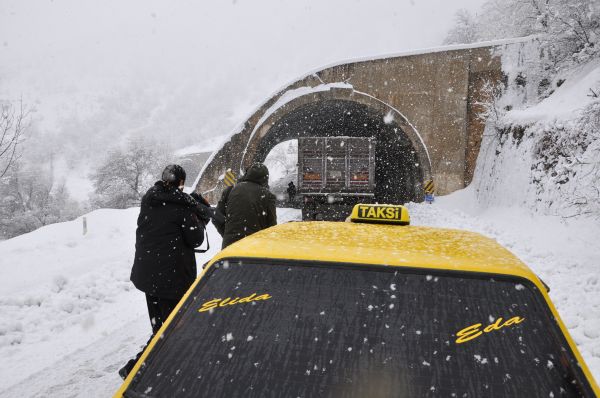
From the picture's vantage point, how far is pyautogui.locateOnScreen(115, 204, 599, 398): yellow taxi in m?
1.36

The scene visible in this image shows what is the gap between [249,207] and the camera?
4496mm

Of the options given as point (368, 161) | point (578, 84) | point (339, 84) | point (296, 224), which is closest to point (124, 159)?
point (339, 84)

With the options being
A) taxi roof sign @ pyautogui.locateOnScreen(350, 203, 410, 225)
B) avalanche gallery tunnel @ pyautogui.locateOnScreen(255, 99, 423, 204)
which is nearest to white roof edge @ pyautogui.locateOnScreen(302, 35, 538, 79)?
avalanche gallery tunnel @ pyautogui.locateOnScreen(255, 99, 423, 204)

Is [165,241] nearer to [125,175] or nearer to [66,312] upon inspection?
[66,312]

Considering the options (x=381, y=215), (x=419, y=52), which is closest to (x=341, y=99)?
(x=419, y=52)

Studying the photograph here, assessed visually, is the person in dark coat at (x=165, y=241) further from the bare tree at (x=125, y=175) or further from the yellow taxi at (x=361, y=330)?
the bare tree at (x=125, y=175)

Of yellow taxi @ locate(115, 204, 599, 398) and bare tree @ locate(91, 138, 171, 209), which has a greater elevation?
yellow taxi @ locate(115, 204, 599, 398)

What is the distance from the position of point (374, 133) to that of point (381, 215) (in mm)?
23931

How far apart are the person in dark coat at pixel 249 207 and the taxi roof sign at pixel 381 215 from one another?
1.85 meters

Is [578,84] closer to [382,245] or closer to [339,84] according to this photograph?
[339,84]

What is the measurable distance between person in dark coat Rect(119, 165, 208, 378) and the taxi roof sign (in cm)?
139

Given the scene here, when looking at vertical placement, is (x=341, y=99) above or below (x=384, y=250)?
above

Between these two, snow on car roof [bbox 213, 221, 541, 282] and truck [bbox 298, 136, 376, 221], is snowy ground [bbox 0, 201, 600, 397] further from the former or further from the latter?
truck [bbox 298, 136, 376, 221]

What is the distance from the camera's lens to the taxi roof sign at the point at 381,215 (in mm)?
2840
